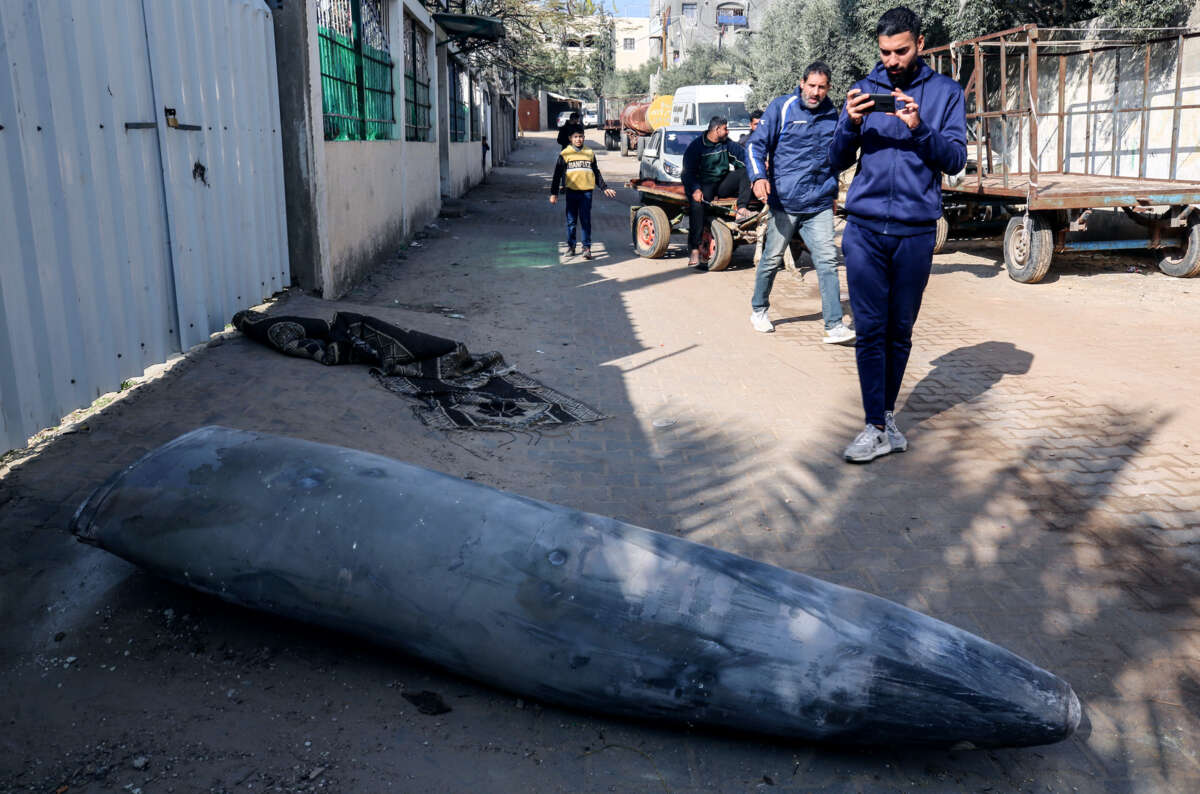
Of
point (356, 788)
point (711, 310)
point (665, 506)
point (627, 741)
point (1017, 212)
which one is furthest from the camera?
point (1017, 212)

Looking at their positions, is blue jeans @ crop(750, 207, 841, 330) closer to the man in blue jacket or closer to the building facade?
the man in blue jacket

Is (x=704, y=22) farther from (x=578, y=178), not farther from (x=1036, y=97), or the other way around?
(x=1036, y=97)

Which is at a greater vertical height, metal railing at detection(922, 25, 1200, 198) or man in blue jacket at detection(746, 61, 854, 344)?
metal railing at detection(922, 25, 1200, 198)

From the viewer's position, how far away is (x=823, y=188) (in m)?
6.68

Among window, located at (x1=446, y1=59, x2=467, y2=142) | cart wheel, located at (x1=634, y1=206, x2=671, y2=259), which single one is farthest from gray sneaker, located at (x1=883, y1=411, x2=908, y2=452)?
window, located at (x1=446, y1=59, x2=467, y2=142)

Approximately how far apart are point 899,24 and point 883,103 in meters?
0.37

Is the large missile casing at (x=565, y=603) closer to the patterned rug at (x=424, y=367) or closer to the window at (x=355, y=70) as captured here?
the patterned rug at (x=424, y=367)

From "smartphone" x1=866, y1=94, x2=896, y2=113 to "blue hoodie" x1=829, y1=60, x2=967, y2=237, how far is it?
119mm

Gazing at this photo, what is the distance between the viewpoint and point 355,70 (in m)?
9.29

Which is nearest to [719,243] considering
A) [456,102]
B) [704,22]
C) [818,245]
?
[818,245]

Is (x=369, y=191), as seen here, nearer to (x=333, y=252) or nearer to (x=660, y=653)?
(x=333, y=252)

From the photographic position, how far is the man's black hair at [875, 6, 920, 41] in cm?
402

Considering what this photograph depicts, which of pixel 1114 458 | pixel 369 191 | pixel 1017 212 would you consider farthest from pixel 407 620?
pixel 1017 212

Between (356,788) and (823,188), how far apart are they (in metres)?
5.66
